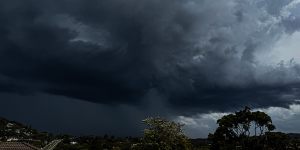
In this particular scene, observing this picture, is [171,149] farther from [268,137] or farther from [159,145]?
[268,137]

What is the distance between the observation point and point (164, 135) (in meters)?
→ 49.8

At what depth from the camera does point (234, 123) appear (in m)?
98.7

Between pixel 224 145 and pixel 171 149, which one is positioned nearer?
pixel 171 149

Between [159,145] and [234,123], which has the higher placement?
[234,123]

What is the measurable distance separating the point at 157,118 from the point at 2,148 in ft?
104

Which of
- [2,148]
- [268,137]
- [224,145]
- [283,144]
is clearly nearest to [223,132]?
[224,145]

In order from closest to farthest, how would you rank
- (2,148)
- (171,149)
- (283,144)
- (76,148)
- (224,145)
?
(171,149) → (2,148) → (224,145) → (283,144) → (76,148)

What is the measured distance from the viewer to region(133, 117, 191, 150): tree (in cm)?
4962

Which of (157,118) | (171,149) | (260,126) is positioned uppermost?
(260,126)

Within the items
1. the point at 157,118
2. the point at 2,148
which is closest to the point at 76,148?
the point at 2,148

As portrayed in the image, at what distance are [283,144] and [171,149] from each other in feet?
218

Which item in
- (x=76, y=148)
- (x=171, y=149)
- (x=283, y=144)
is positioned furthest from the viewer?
(x=76, y=148)

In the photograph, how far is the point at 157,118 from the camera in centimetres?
5072

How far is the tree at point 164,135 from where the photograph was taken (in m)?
49.6
